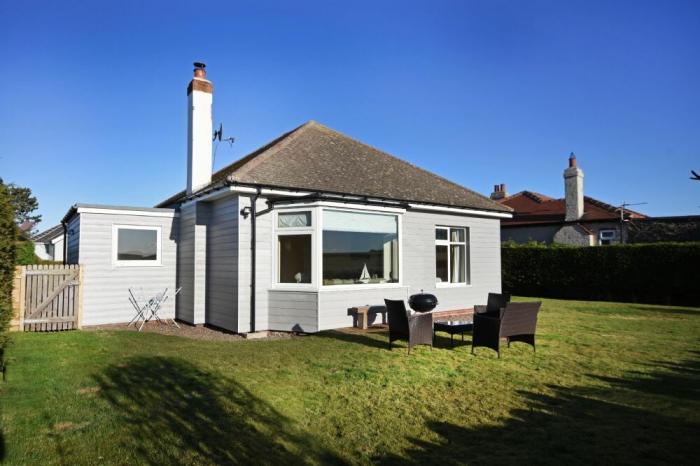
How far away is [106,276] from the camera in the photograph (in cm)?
1207

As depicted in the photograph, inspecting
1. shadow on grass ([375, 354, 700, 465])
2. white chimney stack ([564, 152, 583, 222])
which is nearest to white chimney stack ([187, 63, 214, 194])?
shadow on grass ([375, 354, 700, 465])

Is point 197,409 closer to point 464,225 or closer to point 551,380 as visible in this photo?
point 551,380

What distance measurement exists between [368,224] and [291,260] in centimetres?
236

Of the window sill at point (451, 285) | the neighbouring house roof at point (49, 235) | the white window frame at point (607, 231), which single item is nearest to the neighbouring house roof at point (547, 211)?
the white window frame at point (607, 231)

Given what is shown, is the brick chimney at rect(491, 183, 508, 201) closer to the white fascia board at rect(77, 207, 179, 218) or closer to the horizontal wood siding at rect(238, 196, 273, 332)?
the white fascia board at rect(77, 207, 179, 218)

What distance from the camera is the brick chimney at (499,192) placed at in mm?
35969

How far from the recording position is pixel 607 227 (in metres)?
27.3

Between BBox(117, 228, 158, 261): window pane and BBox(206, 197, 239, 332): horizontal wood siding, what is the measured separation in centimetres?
211

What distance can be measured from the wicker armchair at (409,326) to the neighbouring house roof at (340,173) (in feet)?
12.7

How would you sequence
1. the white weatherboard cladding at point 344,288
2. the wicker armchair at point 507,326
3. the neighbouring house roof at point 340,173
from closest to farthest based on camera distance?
the wicker armchair at point 507,326, the white weatherboard cladding at point 344,288, the neighbouring house roof at point 340,173

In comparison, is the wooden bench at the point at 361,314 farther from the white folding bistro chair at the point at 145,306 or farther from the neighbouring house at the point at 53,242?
the neighbouring house at the point at 53,242

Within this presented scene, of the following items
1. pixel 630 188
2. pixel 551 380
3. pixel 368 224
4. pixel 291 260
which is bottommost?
pixel 551 380

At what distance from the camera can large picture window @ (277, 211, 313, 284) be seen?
418 inches

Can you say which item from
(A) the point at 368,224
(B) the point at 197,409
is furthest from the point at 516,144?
(B) the point at 197,409
